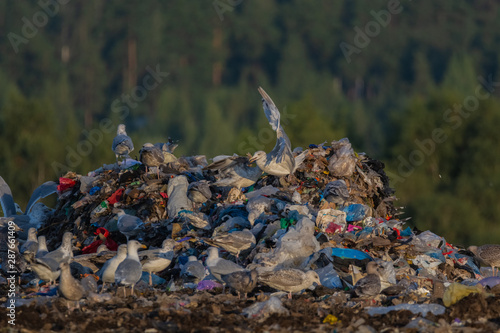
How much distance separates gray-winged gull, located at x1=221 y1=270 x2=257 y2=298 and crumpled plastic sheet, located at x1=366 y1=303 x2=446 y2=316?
1.07 m

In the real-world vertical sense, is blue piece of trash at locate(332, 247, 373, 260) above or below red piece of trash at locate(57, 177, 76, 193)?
below

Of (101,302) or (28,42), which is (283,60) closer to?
(28,42)

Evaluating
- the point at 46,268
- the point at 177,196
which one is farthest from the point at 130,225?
the point at 46,268

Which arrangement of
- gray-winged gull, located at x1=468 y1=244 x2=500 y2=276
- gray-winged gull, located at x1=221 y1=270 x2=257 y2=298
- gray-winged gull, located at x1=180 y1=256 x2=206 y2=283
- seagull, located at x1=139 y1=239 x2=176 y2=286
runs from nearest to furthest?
gray-winged gull, located at x1=221 y1=270 x2=257 y2=298 < gray-winged gull, located at x1=180 y1=256 x2=206 y2=283 < seagull, located at x1=139 y1=239 x2=176 y2=286 < gray-winged gull, located at x1=468 y1=244 x2=500 y2=276

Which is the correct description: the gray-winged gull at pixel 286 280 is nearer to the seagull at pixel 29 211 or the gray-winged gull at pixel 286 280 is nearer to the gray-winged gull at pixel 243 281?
the gray-winged gull at pixel 243 281

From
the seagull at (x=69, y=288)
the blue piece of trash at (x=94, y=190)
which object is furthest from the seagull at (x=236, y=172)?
the seagull at (x=69, y=288)

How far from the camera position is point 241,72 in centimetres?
6962

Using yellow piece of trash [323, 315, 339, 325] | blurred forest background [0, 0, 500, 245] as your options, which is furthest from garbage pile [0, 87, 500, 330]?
blurred forest background [0, 0, 500, 245]

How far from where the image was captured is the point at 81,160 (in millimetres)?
36344

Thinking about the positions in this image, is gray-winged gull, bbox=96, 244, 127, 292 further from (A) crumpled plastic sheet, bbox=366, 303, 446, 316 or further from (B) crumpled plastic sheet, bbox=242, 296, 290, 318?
(A) crumpled plastic sheet, bbox=366, 303, 446, 316

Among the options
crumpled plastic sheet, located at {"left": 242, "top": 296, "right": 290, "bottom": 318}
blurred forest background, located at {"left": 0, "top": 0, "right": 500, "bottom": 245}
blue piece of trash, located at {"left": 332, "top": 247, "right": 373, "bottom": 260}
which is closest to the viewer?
crumpled plastic sheet, located at {"left": 242, "top": 296, "right": 290, "bottom": 318}

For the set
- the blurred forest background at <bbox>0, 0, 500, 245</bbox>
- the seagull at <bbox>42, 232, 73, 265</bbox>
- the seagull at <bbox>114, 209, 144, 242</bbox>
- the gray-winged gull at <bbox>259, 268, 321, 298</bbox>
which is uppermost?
the blurred forest background at <bbox>0, 0, 500, 245</bbox>

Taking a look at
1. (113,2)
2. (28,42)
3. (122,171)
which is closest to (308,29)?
(113,2)

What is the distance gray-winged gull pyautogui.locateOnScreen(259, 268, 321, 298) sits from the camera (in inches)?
328
